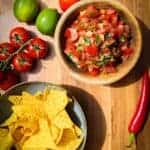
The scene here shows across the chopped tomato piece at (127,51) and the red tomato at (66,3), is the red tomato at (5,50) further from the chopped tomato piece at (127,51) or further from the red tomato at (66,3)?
the chopped tomato piece at (127,51)

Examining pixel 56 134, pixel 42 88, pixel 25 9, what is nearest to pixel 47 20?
pixel 25 9

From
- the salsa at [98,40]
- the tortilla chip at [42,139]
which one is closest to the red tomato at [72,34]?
the salsa at [98,40]

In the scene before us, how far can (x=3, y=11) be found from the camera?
4.30ft

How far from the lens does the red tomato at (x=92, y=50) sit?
1.20 metres

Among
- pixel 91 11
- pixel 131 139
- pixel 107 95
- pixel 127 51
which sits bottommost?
pixel 131 139

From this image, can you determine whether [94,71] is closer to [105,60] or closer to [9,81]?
[105,60]

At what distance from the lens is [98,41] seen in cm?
120

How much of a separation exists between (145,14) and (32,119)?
15.4 inches

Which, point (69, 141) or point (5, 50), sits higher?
point (5, 50)

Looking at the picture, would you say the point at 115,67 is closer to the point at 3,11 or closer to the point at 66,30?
the point at 66,30

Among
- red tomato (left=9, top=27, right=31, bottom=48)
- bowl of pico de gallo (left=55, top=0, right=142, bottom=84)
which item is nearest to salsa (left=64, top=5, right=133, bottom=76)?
bowl of pico de gallo (left=55, top=0, right=142, bottom=84)

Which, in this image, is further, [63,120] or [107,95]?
[107,95]

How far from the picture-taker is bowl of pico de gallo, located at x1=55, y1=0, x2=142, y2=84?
1205mm

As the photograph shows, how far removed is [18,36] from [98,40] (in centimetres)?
21
